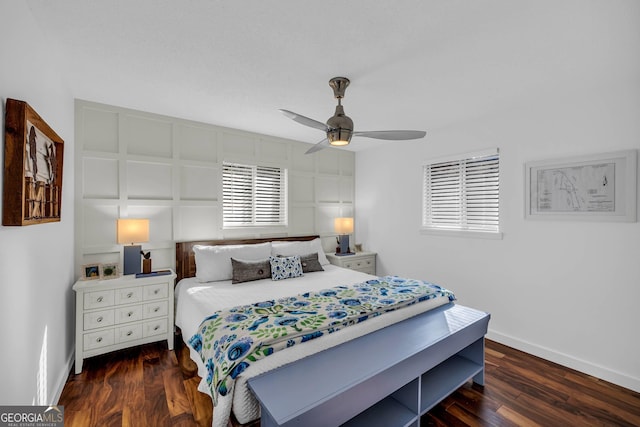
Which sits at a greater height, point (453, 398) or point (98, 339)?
point (98, 339)

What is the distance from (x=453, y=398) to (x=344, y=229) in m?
2.77

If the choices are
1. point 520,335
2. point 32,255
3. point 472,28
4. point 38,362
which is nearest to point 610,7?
point 472,28

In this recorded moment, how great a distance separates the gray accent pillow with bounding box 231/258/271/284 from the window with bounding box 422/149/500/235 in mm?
2273

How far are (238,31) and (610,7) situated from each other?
2151mm

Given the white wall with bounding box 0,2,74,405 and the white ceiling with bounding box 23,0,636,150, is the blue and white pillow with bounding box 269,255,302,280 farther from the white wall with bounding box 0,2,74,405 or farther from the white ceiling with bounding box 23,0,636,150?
the white wall with bounding box 0,2,74,405

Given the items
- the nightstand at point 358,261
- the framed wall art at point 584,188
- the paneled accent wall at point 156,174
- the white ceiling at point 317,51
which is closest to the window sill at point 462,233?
the framed wall art at point 584,188

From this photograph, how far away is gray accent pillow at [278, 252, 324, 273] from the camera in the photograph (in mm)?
3598

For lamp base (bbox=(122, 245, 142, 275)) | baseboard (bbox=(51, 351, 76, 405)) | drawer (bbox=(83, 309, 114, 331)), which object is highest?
lamp base (bbox=(122, 245, 142, 275))

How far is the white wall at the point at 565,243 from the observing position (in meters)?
2.25

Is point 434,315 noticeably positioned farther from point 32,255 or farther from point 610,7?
point 32,255

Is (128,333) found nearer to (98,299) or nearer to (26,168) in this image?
(98,299)

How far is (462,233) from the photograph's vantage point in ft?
11.9

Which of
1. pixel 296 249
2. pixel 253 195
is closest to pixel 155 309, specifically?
pixel 296 249

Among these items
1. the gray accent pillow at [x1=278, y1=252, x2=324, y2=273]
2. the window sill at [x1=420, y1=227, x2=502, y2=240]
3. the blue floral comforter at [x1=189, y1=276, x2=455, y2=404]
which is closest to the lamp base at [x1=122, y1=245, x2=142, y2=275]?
the blue floral comforter at [x1=189, y1=276, x2=455, y2=404]
